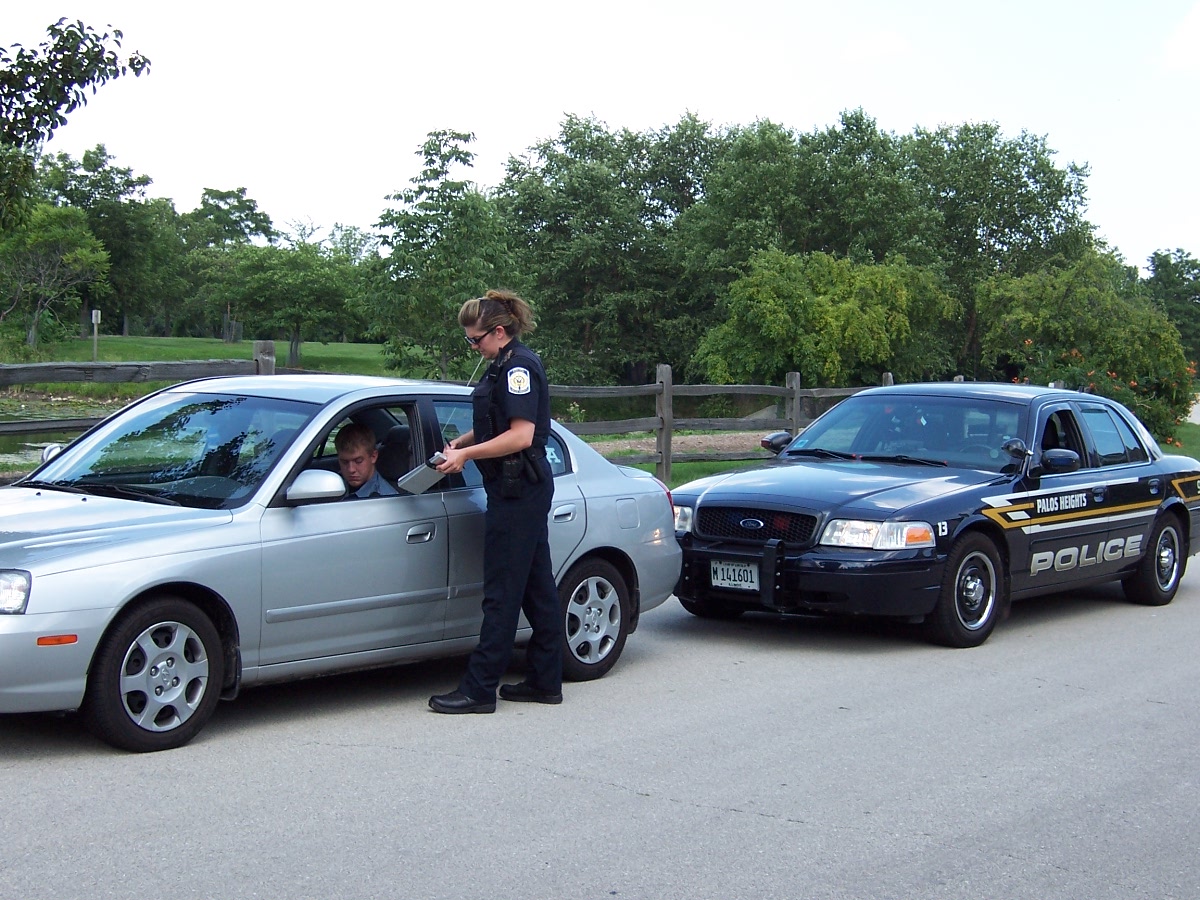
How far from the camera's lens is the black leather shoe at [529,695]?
650 cm

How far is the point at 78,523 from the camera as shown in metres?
5.37

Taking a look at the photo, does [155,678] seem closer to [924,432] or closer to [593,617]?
[593,617]

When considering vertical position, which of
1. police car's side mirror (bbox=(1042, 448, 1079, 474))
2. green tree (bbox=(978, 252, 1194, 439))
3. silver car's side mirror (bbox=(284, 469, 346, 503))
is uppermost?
green tree (bbox=(978, 252, 1194, 439))

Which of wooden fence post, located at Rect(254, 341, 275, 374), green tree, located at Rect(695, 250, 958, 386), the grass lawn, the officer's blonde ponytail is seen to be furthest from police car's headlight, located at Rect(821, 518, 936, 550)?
the grass lawn

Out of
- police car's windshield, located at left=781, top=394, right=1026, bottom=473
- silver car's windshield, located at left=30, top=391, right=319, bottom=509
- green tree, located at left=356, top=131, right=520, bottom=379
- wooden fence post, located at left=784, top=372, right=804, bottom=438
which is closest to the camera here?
silver car's windshield, located at left=30, top=391, right=319, bottom=509

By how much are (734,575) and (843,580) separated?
2.28 ft

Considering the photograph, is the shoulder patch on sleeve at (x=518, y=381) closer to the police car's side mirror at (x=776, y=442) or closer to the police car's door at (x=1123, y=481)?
the police car's side mirror at (x=776, y=442)

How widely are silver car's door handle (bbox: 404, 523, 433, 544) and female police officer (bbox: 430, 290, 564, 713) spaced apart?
282 millimetres

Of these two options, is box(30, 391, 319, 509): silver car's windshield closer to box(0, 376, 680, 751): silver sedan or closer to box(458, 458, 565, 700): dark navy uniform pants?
box(0, 376, 680, 751): silver sedan

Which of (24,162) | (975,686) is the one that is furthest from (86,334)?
(975,686)

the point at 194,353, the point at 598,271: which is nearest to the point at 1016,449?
the point at 598,271

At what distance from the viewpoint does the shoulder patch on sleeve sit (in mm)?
6145

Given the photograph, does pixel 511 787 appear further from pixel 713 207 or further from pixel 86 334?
pixel 86 334

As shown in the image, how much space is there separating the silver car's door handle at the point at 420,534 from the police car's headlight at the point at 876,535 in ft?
8.46
